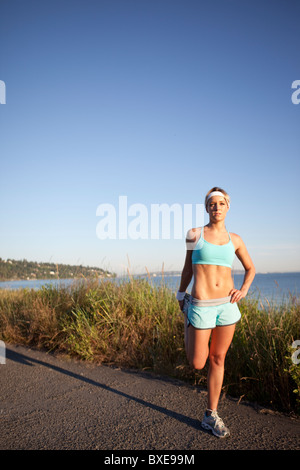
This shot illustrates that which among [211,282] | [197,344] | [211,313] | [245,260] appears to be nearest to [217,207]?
[245,260]

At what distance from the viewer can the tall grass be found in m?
3.70

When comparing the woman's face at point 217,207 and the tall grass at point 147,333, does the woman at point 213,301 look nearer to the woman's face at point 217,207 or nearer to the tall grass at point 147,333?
the woman's face at point 217,207

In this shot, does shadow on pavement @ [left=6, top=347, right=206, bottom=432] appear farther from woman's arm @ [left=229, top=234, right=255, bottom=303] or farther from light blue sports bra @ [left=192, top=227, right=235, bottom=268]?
light blue sports bra @ [left=192, top=227, right=235, bottom=268]

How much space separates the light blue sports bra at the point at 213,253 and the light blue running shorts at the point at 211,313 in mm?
350

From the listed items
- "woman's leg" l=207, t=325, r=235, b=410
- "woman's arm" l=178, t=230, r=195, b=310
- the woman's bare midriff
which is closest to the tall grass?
"woman's leg" l=207, t=325, r=235, b=410

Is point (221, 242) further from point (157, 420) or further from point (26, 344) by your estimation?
point (26, 344)

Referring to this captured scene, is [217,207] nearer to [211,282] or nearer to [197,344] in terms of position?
[211,282]

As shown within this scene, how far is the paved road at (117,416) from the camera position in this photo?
275 cm

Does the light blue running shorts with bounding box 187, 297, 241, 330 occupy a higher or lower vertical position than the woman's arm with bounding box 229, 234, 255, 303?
lower

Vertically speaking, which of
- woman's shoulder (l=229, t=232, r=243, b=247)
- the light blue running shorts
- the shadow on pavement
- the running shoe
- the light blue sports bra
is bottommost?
the shadow on pavement

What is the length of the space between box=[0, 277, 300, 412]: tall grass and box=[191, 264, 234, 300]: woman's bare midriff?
116 cm

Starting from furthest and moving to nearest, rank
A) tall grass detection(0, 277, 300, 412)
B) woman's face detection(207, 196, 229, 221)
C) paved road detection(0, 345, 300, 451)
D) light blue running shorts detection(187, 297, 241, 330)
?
tall grass detection(0, 277, 300, 412), woman's face detection(207, 196, 229, 221), light blue running shorts detection(187, 297, 241, 330), paved road detection(0, 345, 300, 451)

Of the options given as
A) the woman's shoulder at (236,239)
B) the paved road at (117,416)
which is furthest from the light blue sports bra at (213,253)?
the paved road at (117,416)
